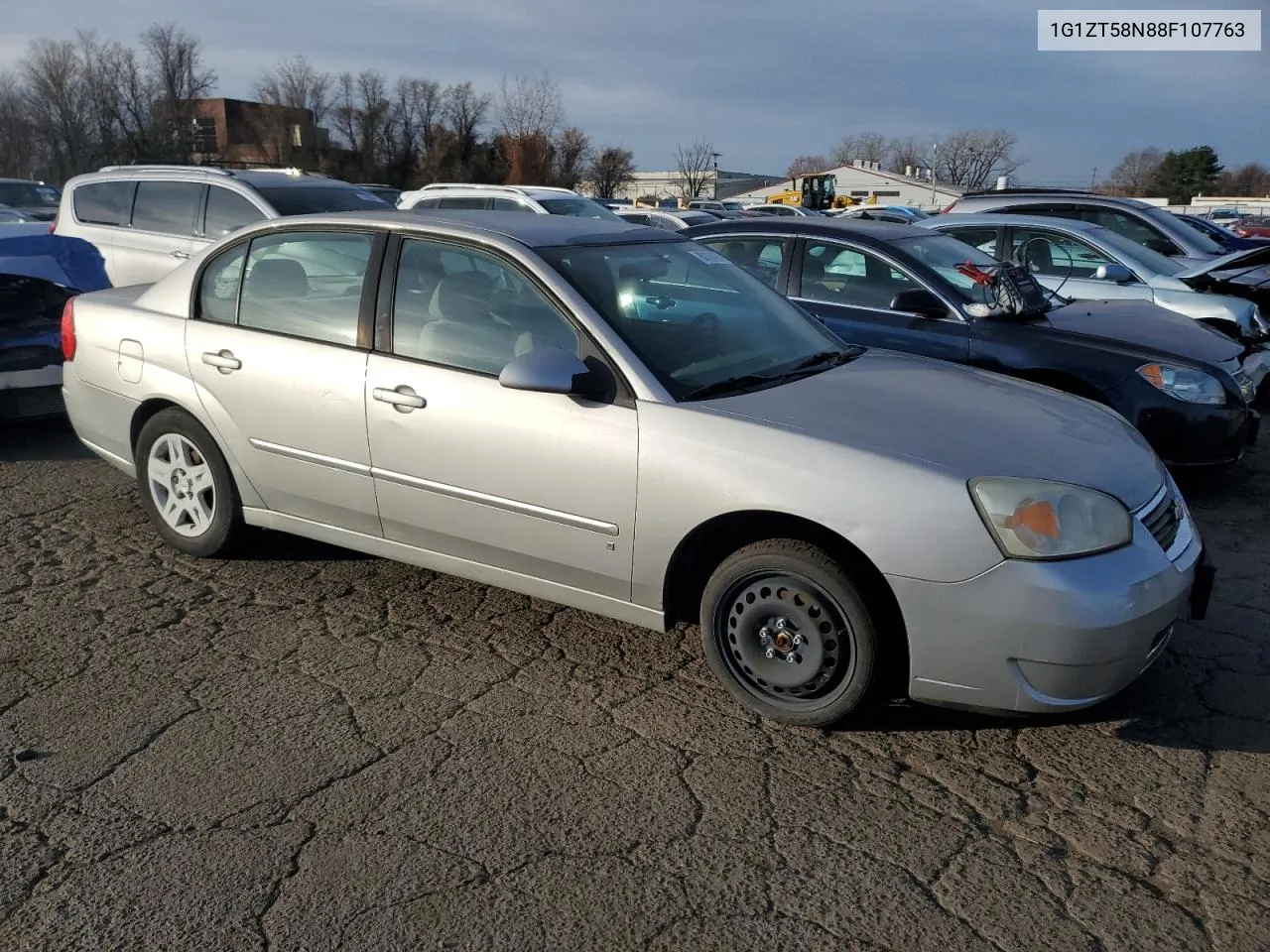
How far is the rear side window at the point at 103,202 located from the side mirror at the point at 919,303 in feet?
23.4

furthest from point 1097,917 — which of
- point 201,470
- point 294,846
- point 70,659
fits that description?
point 201,470

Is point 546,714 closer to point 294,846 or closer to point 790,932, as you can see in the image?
point 294,846

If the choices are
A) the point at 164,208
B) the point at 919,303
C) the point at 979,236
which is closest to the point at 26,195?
the point at 164,208

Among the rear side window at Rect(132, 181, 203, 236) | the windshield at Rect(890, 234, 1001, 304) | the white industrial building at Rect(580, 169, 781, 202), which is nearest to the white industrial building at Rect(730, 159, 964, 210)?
the white industrial building at Rect(580, 169, 781, 202)

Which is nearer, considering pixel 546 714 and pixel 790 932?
pixel 790 932

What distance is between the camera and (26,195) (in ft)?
71.4

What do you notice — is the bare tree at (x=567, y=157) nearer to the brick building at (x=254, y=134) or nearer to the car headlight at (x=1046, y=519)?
the brick building at (x=254, y=134)

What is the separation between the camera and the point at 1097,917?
2.58 meters

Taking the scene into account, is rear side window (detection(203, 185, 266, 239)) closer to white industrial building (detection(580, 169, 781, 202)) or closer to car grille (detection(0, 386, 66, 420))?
car grille (detection(0, 386, 66, 420))

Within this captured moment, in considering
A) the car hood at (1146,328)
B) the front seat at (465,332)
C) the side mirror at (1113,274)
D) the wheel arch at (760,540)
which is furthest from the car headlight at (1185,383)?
the front seat at (465,332)

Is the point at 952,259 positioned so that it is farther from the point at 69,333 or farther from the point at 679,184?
the point at 679,184

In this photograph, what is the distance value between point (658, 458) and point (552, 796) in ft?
3.62

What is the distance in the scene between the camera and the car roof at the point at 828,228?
6.76 meters

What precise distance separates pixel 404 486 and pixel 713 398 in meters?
1.26
